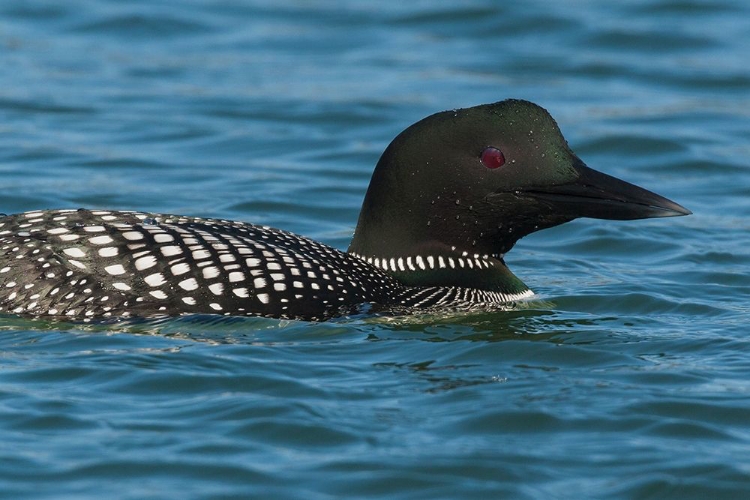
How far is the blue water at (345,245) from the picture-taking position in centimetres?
504

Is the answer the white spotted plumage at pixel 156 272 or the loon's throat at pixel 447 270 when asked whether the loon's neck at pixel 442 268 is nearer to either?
the loon's throat at pixel 447 270

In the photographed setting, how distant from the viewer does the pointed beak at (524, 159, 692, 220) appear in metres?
6.77

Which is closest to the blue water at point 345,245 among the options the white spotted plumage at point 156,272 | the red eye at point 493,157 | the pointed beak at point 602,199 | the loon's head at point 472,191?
the white spotted plumage at point 156,272

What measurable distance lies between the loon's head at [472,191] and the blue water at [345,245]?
0.42m

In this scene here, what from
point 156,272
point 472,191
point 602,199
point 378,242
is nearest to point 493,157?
point 472,191

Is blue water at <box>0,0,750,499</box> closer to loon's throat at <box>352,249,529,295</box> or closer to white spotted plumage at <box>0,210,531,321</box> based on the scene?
white spotted plumage at <box>0,210,531,321</box>

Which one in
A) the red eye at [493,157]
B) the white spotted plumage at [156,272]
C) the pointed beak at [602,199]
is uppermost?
the red eye at [493,157]

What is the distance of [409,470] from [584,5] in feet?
38.2

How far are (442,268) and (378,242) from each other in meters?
0.33

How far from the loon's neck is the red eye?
0.48 metres

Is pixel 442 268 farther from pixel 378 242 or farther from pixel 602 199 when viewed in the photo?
pixel 602 199

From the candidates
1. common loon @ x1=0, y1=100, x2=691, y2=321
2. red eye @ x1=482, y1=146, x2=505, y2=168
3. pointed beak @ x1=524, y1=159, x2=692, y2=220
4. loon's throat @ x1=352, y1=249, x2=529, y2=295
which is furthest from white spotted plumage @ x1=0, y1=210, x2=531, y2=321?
pointed beak @ x1=524, y1=159, x2=692, y2=220

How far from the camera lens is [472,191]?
22.6ft

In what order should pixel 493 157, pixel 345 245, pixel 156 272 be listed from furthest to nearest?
1. pixel 345 245
2. pixel 493 157
3. pixel 156 272
